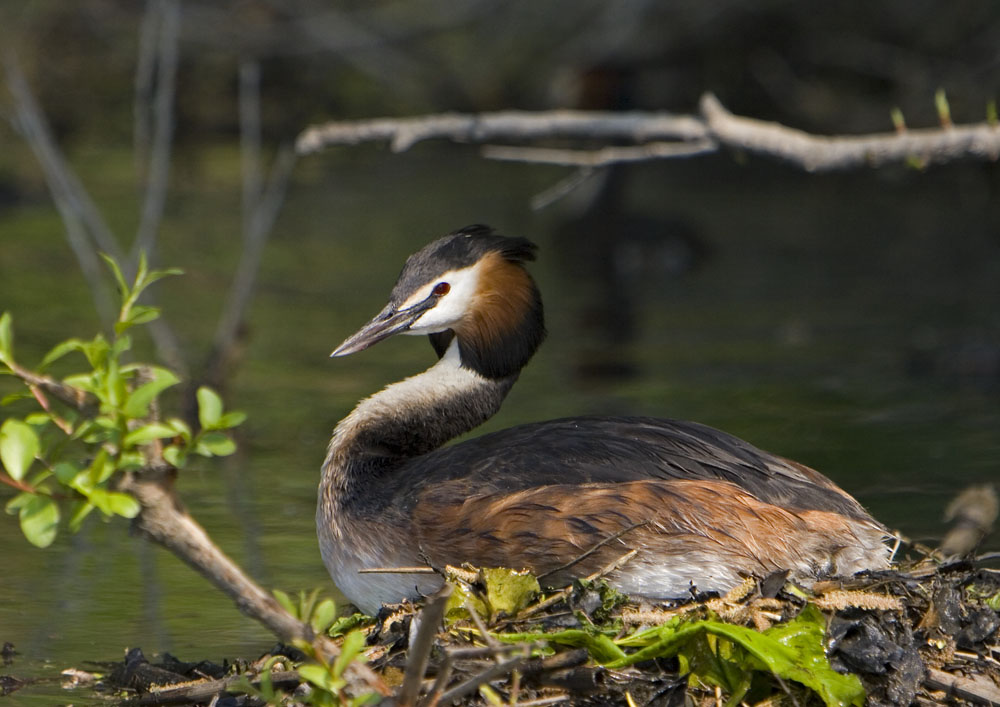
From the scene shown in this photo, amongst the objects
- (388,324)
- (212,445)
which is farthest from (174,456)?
(388,324)

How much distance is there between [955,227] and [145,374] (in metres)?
13.2

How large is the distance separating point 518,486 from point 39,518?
1.92 metres

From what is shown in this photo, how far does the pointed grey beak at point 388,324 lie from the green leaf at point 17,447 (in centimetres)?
236

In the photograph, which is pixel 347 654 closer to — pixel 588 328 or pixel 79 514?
pixel 79 514

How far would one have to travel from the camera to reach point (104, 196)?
15977 millimetres

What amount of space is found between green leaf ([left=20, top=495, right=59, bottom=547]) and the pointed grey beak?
228cm

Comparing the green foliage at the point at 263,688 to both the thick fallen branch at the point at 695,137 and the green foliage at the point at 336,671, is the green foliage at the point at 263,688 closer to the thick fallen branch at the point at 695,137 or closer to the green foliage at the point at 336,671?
the green foliage at the point at 336,671

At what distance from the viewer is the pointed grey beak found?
5105 mm

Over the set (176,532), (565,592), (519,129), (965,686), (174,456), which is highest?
(519,129)

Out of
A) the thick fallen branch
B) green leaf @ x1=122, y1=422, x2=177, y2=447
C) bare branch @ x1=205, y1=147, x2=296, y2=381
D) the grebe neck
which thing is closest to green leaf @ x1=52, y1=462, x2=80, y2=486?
green leaf @ x1=122, y1=422, x2=177, y2=447

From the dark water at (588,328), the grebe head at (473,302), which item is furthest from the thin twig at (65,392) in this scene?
the grebe head at (473,302)

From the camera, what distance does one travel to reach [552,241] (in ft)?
49.8

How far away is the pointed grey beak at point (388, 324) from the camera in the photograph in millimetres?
5105

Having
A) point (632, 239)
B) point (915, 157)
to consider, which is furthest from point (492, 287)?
point (632, 239)
